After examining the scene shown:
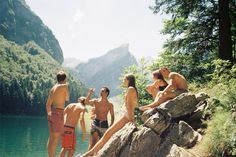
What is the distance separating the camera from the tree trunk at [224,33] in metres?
15.0

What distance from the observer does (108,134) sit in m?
9.84

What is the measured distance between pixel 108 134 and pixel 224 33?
838 centimetres

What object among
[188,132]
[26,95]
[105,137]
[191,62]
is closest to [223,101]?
[188,132]

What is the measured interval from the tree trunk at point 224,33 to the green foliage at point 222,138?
7.41m

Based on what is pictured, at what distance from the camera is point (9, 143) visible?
5584 centimetres

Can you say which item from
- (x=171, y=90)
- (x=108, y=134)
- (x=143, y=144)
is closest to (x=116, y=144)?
(x=108, y=134)

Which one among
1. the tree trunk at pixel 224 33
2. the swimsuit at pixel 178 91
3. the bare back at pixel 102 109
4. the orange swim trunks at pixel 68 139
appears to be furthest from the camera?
the tree trunk at pixel 224 33

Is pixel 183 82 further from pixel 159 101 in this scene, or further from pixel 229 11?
pixel 229 11

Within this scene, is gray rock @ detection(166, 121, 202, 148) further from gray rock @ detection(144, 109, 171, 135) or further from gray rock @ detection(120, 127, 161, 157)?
gray rock @ detection(120, 127, 161, 157)

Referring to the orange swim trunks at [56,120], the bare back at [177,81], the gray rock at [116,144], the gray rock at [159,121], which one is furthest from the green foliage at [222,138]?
the orange swim trunks at [56,120]

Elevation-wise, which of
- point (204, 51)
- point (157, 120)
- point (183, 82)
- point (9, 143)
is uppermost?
point (204, 51)

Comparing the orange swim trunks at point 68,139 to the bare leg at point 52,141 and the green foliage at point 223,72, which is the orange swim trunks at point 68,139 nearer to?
the bare leg at point 52,141

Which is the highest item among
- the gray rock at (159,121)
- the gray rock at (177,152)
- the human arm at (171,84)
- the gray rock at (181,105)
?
the human arm at (171,84)

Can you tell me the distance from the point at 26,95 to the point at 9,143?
84.2 meters
